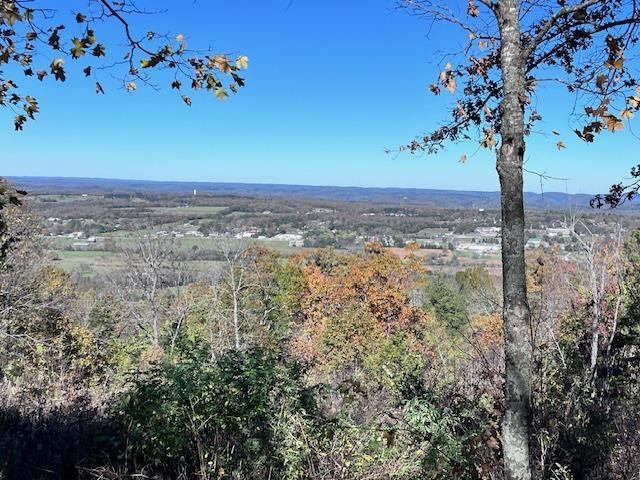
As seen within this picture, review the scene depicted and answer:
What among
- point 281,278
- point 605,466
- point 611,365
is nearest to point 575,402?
point 605,466

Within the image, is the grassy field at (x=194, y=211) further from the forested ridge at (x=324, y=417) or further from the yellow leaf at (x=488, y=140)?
→ the yellow leaf at (x=488, y=140)

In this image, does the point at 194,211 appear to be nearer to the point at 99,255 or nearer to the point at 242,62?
the point at 99,255

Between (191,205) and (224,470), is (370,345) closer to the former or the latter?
(224,470)

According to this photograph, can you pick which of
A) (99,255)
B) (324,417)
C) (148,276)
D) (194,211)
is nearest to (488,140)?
(324,417)

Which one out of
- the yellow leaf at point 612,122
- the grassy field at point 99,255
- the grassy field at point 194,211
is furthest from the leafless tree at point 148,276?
the grassy field at point 194,211

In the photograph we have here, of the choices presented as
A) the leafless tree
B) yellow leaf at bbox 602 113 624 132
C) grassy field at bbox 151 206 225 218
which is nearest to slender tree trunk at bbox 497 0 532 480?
yellow leaf at bbox 602 113 624 132

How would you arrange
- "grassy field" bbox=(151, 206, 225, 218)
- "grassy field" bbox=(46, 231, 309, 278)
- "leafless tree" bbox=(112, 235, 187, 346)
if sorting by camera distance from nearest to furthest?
"leafless tree" bbox=(112, 235, 187, 346)
"grassy field" bbox=(46, 231, 309, 278)
"grassy field" bbox=(151, 206, 225, 218)

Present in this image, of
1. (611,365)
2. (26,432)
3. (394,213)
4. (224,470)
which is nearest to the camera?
(224,470)

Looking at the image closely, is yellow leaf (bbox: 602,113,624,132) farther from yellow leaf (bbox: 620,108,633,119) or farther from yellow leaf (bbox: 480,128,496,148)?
yellow leaf (bbox: 480,128,496,148)
